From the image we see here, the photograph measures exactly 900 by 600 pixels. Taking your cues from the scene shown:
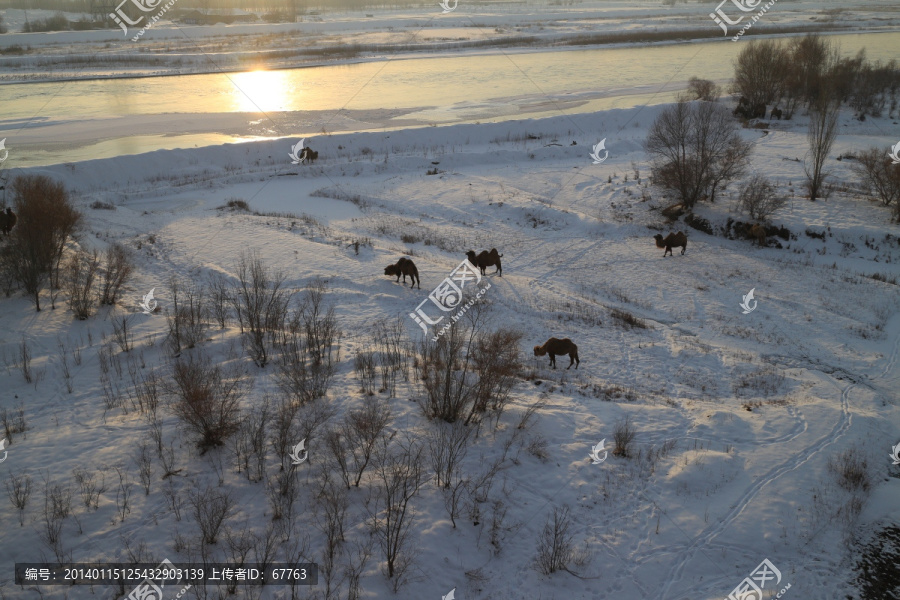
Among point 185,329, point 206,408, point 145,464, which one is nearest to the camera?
point 145,464

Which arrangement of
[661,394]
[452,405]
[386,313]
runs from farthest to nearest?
[386,313], [661,394], [452,405]

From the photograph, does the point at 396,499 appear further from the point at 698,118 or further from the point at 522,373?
the point at 698,118

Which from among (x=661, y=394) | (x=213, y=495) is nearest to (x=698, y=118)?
(x=661, y=394)

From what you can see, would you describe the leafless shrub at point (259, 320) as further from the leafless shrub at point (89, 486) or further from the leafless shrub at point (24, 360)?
the leafless shrub at point (24, 360)

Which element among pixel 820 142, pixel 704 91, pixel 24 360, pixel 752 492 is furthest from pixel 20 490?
pixel 704 91

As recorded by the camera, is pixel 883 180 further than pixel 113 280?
Yes

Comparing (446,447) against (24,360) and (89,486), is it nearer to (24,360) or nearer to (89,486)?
(89,486)
